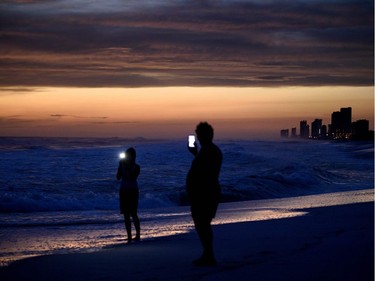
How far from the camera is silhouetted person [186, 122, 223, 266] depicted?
702cm

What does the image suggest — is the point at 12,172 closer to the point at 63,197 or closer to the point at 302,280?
the point at 63,197

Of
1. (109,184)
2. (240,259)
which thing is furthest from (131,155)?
(109,184)

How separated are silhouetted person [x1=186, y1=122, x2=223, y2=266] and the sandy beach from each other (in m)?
0.44

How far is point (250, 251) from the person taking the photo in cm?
839

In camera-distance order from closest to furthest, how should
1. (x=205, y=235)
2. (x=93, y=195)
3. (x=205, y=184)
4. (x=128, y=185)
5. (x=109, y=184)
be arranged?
1. (x=205, y=184)
2. (x=205, y=235)
3. (x=128, y=185)
4. (x=93, y=195)
5. (x=109, y=184)

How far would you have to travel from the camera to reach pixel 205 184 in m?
7.06

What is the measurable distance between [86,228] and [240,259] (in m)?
5.76

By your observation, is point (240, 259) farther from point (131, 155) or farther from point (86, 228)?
point (86, 228)

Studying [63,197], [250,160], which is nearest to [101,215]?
[63,197]

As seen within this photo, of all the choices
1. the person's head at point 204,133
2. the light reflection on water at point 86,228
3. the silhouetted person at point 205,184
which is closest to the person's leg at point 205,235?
the silhouetted person at point 205,184

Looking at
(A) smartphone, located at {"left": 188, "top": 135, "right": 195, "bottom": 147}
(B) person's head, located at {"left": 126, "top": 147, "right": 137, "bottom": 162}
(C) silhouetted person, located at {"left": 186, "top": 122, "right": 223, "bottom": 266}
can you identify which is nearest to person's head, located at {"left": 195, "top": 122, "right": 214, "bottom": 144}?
(C) silhouetted person, located at {"left": 186, "top": 122, "right": 223, "bottom": 266}

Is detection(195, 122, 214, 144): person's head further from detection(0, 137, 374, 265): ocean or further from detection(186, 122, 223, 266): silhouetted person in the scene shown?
detection(0, 137, 374, 265): ocean

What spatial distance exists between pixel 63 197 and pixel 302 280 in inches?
574

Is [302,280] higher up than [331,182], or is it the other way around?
[302,280]
